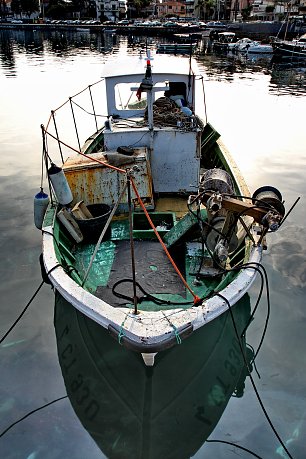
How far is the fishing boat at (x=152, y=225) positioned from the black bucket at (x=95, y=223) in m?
0.02

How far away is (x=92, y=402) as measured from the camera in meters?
5.89

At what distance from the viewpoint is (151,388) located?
583 centimetres

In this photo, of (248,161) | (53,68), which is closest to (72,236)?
(248,161)

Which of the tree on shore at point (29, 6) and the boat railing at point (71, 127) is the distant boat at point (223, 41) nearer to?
the boat railing at point (71, 127)

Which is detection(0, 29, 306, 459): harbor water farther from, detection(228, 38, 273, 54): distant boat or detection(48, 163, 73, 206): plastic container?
detection(228, 38, 273, 54): distant boat

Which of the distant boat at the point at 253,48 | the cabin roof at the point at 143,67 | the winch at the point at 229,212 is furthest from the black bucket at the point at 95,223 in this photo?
the distant boat at the point at 253,48

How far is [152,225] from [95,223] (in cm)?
302

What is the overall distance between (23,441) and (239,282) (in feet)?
12.7

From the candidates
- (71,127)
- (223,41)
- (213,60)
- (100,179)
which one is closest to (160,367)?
(100,179)

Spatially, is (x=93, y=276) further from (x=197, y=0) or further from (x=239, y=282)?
(x=197, y=0)

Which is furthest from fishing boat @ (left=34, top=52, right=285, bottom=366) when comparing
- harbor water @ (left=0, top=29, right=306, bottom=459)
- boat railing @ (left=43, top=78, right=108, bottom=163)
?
boat railing @ (left=43, top=78, right=108, bottom=163)

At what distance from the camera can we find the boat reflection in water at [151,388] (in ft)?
17.6

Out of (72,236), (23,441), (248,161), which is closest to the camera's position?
(23,441)

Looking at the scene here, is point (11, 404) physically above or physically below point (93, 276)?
below
